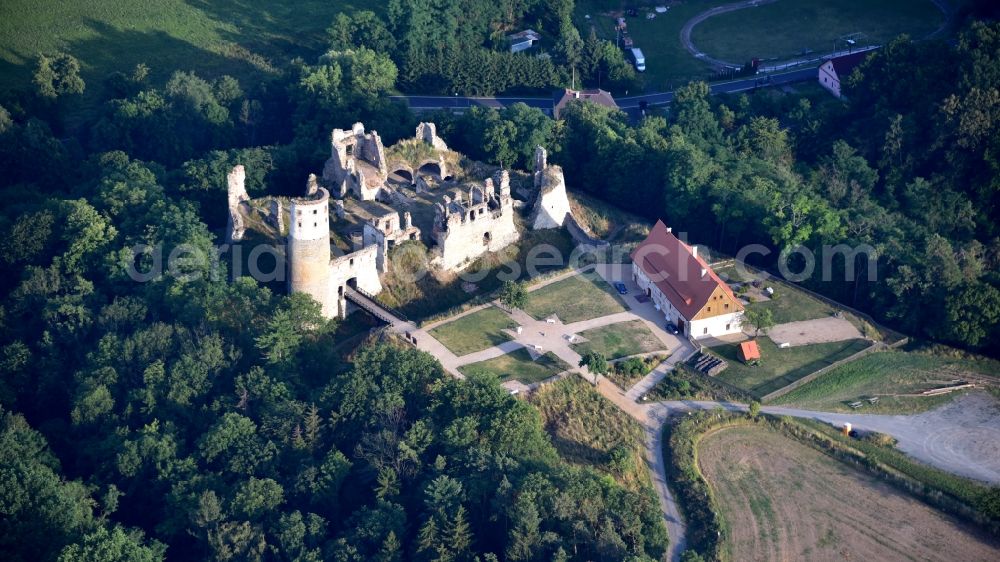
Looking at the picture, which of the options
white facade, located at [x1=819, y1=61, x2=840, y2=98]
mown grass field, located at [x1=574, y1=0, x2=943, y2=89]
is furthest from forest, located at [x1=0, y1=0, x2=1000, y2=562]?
mown grass field, located at [x1=574, y1=0, x2=943, y2=89]

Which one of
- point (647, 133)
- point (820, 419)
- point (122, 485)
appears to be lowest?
point (122, 485)

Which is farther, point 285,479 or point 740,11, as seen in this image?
point 740,11

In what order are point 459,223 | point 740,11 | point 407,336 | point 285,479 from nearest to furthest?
point 285,479, point 407,336, point 459,223, point 740,11

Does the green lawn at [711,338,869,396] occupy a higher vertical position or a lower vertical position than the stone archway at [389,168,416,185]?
lower

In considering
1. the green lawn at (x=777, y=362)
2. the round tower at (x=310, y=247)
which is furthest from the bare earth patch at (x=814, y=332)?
the round tower at (x=310, y=247)

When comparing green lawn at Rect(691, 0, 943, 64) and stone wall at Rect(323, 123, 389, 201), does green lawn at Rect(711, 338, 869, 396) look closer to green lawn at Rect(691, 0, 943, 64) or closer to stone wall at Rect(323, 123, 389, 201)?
stone wall at Rect(323, 123, 389, 201)

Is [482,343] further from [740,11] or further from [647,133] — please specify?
[740,11]

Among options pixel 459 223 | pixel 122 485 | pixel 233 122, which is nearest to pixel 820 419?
pixel 459 223

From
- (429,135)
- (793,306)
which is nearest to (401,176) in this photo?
(429,135)
